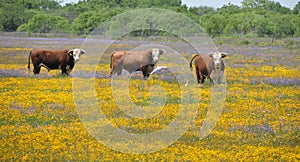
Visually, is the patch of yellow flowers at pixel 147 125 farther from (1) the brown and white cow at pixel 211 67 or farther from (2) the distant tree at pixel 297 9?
(2) the distant tree at pixel 297 9

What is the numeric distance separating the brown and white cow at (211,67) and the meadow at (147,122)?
0.63 metres

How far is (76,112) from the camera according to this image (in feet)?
49.8

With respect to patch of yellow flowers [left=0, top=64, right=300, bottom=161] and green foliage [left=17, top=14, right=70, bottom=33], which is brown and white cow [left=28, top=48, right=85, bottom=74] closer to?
patch of yellow flowers [left=0, top=64, right=300, bottom=161]

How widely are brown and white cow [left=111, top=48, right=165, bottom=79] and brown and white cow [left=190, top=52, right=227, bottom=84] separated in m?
2.91

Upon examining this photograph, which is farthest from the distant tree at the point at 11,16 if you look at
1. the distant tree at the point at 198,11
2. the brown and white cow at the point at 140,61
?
the brown and white cow at the point at 140,61

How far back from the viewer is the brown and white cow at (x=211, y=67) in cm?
2078

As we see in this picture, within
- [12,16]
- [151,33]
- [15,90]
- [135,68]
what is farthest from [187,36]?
[15,90]

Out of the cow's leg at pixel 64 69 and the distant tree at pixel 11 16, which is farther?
the distant tree at pixel 11 16

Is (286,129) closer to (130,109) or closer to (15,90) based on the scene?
(130,109)

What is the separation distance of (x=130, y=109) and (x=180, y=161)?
19.2ft

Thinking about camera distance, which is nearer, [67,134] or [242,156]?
[242,156]

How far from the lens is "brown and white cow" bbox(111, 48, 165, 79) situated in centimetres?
2361

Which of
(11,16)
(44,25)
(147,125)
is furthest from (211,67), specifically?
(11,16)

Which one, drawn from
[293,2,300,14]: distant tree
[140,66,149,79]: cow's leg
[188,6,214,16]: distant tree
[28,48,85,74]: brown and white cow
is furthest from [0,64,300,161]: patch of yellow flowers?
[293,2,300,14]: distant tree
